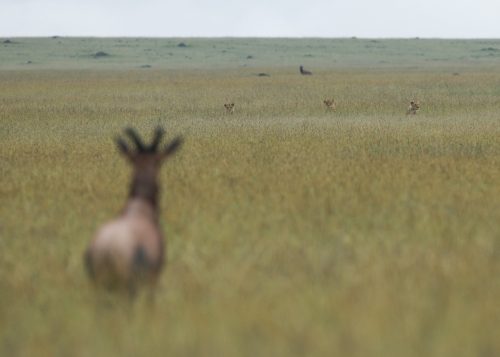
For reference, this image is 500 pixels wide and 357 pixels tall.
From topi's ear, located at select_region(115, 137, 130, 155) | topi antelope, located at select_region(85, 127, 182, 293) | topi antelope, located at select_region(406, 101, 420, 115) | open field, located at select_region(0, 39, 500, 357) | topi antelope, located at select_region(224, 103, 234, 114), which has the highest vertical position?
topi's ear, located at select_region(115, 137, 130, 155)

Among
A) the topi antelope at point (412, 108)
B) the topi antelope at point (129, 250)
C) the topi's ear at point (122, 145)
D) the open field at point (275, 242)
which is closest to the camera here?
the open field at point (275, 242)

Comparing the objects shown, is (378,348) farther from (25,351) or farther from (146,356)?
(25,351)

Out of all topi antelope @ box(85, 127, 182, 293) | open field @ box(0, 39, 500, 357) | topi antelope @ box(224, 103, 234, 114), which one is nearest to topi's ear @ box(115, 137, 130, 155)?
topi antelope @ box(85, 127, 182, 293)

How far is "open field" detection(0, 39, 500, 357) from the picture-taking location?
5547 mm

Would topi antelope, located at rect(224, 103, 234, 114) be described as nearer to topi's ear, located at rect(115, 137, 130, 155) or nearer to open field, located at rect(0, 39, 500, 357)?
open field, located at rect(0, 39, 500, 357)

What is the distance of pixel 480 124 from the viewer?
25.3 meters

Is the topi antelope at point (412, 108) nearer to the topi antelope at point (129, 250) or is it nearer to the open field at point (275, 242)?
the open field at point (275, 242)

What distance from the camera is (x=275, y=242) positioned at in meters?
8.53

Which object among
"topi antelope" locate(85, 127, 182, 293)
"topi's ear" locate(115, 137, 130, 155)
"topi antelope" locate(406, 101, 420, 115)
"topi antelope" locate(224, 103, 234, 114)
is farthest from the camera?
"topi antelope" locate(224, 103, 234, 114)

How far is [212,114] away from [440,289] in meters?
25.3

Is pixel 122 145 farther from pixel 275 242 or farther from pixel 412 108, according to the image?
pixel 412 108

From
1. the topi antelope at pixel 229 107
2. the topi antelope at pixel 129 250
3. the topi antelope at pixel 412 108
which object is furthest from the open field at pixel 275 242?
the topi antelope at pixel 229 107

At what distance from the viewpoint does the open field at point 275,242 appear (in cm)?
555

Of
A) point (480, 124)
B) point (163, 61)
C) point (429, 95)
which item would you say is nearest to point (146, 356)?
point (480, 124)
